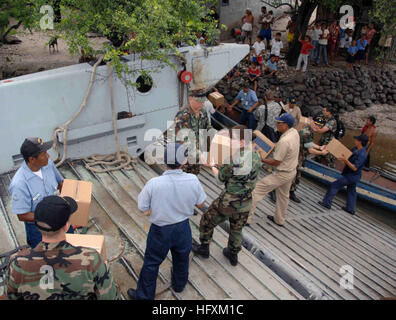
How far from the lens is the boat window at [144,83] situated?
6.44 metres

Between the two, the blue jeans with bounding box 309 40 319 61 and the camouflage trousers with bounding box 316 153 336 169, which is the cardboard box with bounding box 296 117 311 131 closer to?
the camouflage trousers with bounding box 316 153 336 169

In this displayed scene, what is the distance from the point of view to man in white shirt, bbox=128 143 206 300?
3170mm

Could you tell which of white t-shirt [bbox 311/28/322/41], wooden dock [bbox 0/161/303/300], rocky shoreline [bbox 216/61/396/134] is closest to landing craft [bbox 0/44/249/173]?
wooden dock [bbox 0/161/303/300]

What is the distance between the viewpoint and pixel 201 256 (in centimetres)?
439

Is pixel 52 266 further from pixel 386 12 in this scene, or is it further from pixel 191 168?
pixel 386 12

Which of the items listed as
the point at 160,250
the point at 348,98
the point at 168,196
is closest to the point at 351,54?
the point at 348,98

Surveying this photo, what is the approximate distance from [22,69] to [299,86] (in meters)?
10.6

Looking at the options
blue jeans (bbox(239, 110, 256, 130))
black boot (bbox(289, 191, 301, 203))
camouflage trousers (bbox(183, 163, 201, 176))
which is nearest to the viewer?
camouflage trousers (bbox(183, 163, 201, 176))

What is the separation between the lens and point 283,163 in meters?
5.45

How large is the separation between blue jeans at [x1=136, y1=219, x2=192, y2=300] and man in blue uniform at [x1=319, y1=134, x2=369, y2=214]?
176 inches

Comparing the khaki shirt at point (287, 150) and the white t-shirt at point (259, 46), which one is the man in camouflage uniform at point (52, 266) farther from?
the white t-shirt at point (259, 46)


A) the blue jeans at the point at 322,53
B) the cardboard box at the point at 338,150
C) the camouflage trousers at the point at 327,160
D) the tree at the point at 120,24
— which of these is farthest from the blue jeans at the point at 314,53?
the tree at the point at 120,24

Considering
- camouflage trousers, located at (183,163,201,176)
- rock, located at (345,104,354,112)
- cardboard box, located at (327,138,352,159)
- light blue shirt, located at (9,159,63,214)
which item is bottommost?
rock, located at (345,104,354,112)

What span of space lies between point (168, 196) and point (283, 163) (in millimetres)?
2815
